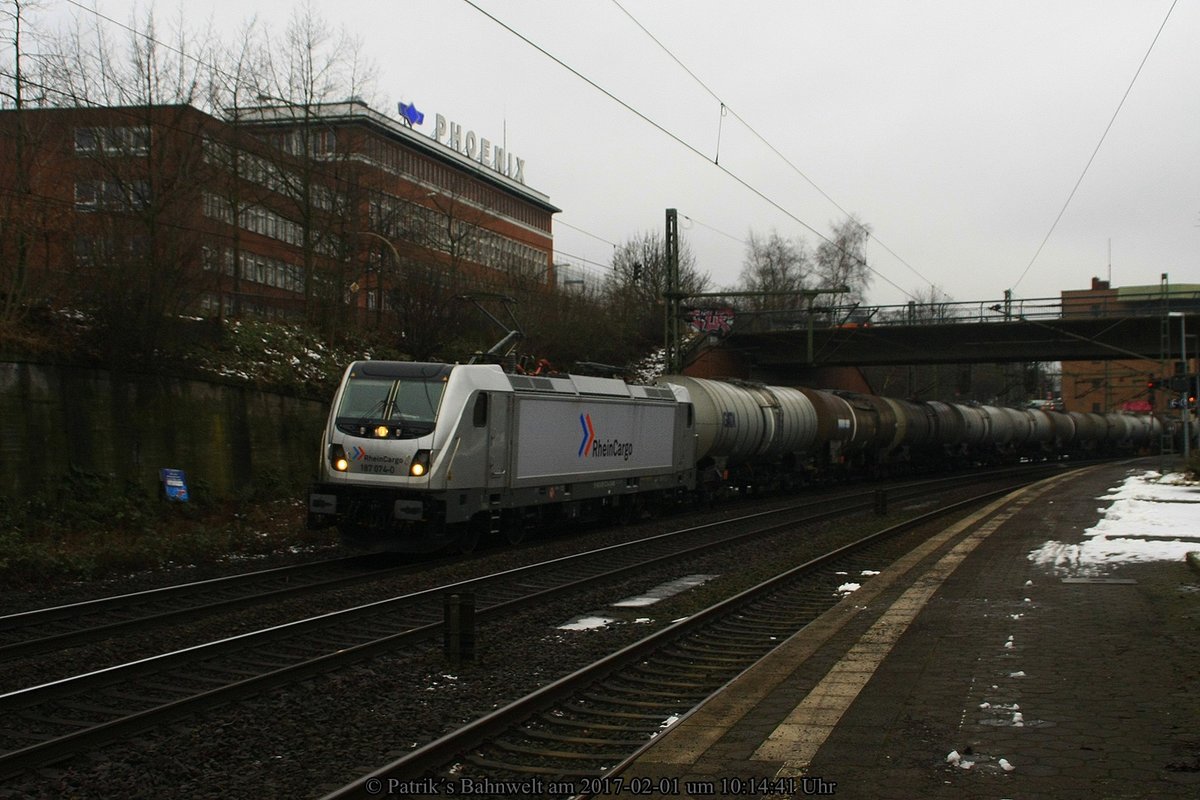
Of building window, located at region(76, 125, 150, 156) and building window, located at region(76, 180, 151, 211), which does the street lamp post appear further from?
building window, located at region(76, 125, 150, 156)

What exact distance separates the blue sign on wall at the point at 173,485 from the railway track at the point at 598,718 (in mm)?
12384

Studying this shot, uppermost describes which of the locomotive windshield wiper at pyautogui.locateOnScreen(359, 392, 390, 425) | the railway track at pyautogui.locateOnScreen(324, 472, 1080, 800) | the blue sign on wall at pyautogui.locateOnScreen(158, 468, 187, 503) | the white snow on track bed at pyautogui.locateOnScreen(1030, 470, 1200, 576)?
the locomotive windshield wiper at pyautogui.locateOnScreen(359, 392, 390, 425)

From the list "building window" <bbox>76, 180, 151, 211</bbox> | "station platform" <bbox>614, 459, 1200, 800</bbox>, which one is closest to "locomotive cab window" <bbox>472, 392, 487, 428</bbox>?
"station platform" <bbox>614, 459, 1200, 800</bbox>

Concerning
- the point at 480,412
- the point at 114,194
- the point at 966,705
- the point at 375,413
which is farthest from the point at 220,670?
the point at 114,194

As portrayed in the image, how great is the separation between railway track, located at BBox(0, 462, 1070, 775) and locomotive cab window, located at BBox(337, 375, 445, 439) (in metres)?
2.80

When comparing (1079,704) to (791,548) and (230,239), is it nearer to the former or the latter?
(791,548)

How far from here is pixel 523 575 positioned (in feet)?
46.8

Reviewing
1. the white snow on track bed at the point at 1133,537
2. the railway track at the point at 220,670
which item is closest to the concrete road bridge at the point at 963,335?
the white snow on track bed at the point at 1133,537

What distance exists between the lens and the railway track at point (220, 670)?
681 cm

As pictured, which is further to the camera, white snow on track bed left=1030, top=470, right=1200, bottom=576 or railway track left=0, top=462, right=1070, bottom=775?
white snow on track bed left=1030, top=470, right=1200, bottom=576

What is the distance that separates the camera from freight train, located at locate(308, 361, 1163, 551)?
15.2 m

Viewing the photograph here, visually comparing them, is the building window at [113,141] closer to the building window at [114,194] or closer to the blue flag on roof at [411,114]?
the building window at [114,194]

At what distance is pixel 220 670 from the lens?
8672mm

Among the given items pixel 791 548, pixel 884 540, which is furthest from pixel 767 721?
pixel 884 540
